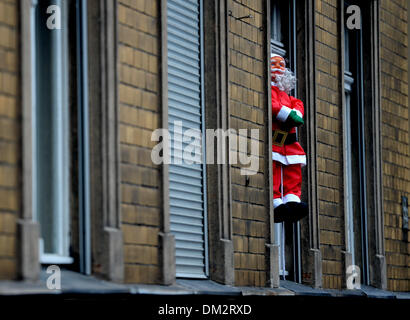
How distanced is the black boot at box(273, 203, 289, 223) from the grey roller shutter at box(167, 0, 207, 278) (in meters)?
1.43

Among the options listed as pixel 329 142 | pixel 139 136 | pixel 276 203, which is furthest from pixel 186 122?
pixel 329 142

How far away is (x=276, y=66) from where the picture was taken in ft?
45.0

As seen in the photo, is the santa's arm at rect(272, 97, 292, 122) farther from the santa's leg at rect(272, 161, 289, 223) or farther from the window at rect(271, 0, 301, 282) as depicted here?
the window at rect(271, 0, 301, 282)

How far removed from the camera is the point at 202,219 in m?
12.2

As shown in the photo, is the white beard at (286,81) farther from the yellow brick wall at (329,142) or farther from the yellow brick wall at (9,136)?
the yellow brick wall at (9,136)

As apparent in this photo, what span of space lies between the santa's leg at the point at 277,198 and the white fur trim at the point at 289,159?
0.19 feet

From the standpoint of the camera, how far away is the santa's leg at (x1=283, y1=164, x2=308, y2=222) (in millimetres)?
13391

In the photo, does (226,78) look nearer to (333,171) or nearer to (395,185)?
(333,171)

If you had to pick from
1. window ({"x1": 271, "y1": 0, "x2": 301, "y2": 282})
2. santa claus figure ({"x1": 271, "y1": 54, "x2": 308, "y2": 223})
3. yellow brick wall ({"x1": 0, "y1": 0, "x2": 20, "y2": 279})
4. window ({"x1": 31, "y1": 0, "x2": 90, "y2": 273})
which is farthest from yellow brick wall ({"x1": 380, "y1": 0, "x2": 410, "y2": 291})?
yellow brick wall ({"x1": 0, "y1": 0, "x2": 20, "y2": 279})

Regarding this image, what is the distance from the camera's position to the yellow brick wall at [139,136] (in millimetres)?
10398

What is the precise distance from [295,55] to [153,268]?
15.9ft

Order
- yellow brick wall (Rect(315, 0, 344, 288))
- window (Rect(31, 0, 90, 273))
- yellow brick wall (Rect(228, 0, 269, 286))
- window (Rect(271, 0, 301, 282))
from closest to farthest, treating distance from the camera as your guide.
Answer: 1. window (Rect(31, 0, 90, 273))
2. yellow brick wall (Rect(228, 0, 269, 286))
3. window (Rect(271, 0, 301, 282))
4. yellow brick wall (Rect(315, 0, 344, 288))

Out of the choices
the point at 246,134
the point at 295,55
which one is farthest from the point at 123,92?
the point at 295,55

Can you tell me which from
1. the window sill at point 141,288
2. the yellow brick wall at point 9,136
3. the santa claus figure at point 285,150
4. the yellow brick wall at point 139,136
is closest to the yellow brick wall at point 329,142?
the window sill at point 141,288
